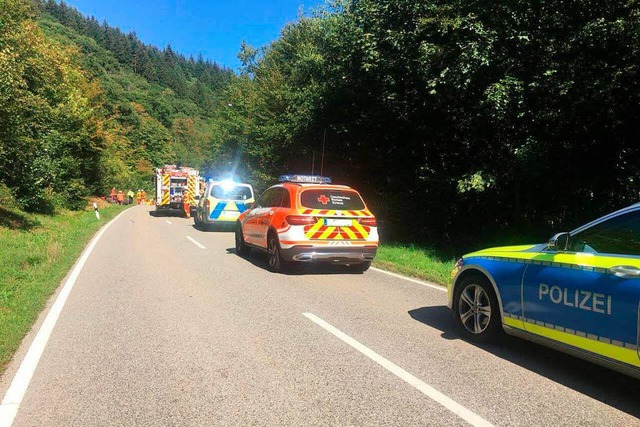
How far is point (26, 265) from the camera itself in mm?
10180

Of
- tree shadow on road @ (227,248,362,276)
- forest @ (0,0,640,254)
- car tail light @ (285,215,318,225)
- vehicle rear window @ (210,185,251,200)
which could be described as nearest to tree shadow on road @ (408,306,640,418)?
car tail light @ (285,215,318,225)

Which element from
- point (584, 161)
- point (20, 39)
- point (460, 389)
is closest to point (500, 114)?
point (584, 161)

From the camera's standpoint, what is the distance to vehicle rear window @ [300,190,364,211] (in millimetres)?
9625

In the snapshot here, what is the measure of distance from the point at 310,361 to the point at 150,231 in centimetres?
1635

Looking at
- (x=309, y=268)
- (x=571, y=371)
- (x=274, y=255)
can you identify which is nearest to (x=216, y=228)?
(x=309, y=268)

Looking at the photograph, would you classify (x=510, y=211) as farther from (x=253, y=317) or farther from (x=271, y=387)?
(x=271, y=387)

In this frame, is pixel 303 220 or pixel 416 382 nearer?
pixel 416 382

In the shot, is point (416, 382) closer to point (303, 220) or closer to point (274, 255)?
point (303, 220)

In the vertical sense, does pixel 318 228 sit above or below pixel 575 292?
above

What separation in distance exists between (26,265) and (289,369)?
321 inches

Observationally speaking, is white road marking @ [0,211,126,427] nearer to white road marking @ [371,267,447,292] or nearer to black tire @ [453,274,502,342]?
black tire @ [453,274,502,342]

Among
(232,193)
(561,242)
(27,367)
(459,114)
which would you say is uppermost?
(459,114)

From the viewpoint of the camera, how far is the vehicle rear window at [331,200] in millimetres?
9625

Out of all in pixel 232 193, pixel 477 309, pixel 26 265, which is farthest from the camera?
pixel 232 193
